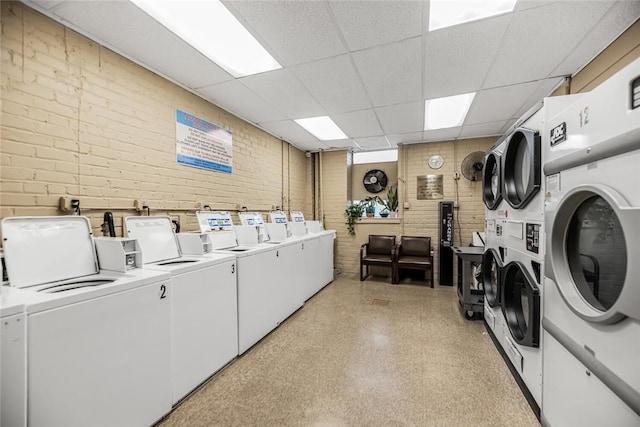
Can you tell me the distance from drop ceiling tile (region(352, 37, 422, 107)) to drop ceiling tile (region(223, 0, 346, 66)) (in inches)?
12.9

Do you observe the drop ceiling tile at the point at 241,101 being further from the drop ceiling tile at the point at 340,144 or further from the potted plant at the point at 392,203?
the potted plant at the point at 392,203

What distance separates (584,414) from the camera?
1210mm

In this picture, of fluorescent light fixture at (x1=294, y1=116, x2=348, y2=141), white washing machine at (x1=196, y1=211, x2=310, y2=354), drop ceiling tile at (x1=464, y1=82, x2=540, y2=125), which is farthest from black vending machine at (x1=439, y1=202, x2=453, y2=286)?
white washing machine at (x1=196, y1=211, x2=310, y2=354)

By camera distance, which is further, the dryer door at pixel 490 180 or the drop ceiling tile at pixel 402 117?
the drop ceiling tile at pixel 402 117

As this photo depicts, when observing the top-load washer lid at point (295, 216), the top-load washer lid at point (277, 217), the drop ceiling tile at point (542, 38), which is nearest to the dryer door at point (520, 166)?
the drop ceiling tile at point (542, 38)

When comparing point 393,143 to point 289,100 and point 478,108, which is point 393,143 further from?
point 289,100

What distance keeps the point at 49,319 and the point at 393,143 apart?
5315mm

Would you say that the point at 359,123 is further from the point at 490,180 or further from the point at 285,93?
the point at 490,180

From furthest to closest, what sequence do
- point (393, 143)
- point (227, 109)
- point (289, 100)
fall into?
point (393, 143) → point (227, 109) → point (289, 100)

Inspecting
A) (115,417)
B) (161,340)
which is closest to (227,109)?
(161,340)

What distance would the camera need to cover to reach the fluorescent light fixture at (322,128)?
13.1 feet

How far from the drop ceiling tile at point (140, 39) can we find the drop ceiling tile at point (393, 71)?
142cm

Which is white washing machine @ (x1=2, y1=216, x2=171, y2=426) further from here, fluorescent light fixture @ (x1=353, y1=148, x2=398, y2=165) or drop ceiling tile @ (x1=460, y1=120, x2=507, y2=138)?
fluorescent light fixture @ (x1=353, y1=148, x2=398, y2=165)

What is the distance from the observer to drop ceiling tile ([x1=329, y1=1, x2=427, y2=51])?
1.78m
